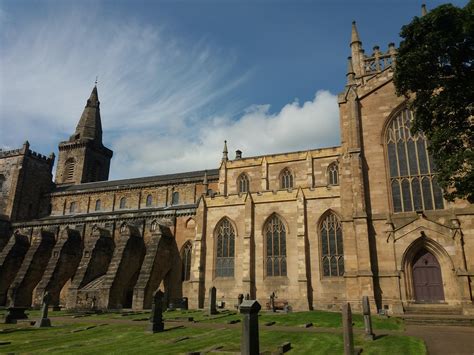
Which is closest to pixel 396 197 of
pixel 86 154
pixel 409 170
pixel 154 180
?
pixel 409 170

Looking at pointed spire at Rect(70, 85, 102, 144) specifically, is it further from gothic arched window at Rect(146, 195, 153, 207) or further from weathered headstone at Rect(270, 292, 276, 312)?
weathered headstone at Rect(270, 292, 276, 312)

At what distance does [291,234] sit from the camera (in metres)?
29.9

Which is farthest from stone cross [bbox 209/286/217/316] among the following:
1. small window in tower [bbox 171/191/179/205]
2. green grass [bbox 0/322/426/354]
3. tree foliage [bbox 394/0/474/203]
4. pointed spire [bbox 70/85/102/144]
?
pointed spire [bbox 70/85/102/144]

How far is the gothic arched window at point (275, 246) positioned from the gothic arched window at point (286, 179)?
7.21 meters

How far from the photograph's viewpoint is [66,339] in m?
15.3

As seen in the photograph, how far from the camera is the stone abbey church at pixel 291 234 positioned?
23.9 m

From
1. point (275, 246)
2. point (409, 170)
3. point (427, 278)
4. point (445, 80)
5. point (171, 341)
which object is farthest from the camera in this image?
point (275, 246)

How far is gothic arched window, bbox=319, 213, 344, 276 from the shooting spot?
28.1 metres

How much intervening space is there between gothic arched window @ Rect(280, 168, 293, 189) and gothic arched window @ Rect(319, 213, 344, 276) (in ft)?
28.5

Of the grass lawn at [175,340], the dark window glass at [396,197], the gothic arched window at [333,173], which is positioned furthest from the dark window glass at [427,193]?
the gothic arched window at [333,173]

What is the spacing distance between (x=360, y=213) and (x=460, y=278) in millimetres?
6516

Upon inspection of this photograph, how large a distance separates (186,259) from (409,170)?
67.0ft

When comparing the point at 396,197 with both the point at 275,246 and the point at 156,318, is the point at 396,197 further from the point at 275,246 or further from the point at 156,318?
the point at 156,318

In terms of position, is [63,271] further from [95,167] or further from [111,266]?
[95,167]
